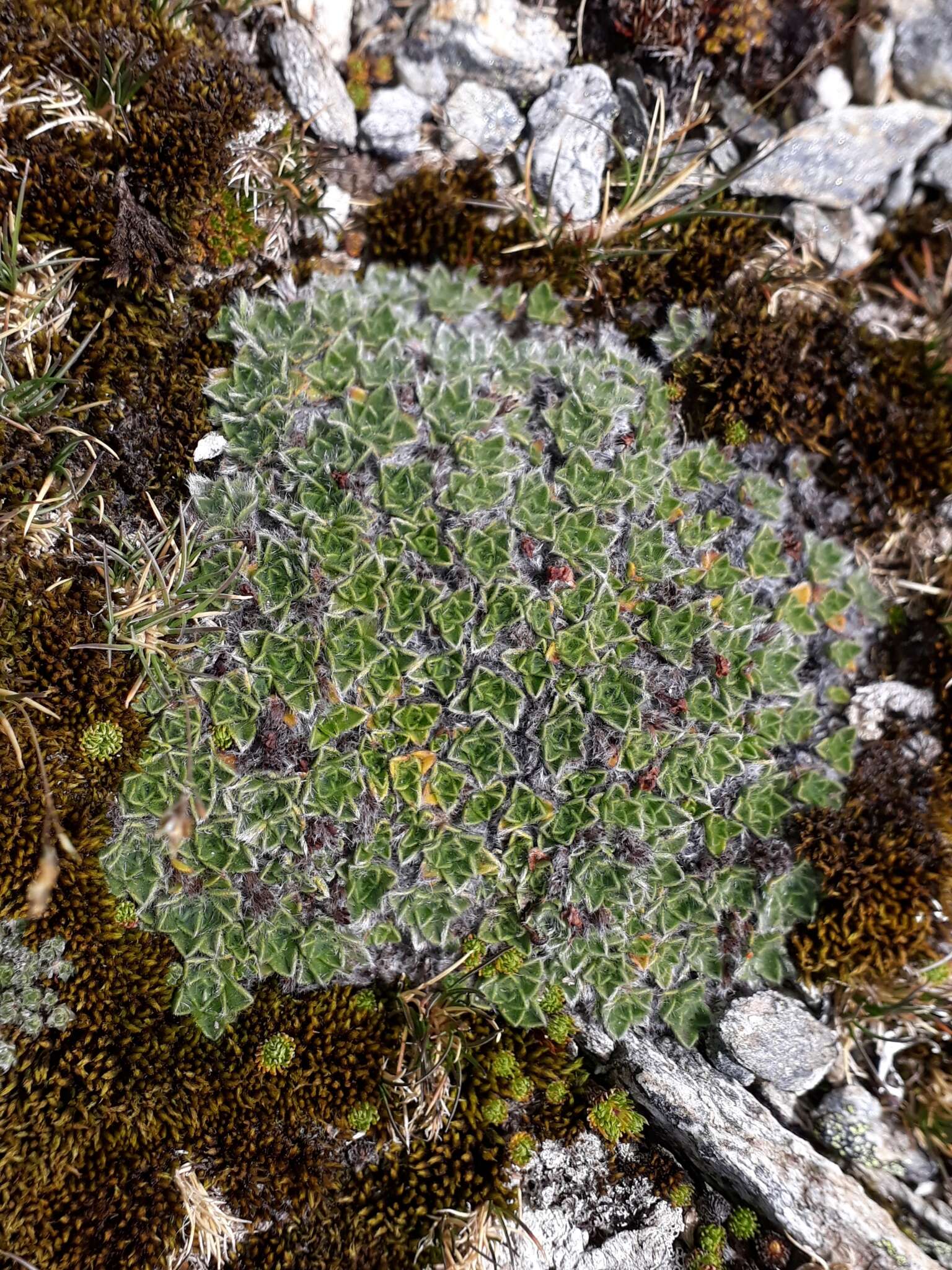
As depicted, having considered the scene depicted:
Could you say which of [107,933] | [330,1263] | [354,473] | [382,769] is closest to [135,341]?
[354,473]

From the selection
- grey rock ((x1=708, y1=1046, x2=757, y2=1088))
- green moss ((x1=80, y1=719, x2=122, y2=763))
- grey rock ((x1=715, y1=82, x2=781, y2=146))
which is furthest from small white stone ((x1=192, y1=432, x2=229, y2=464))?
grey rock ((x1=708, y1=1046, x2=757, y2=1088))

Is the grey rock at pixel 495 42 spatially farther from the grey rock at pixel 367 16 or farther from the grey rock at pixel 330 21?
the grey rock at pixel 330 21

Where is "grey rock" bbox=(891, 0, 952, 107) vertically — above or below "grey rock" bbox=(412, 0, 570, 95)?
above

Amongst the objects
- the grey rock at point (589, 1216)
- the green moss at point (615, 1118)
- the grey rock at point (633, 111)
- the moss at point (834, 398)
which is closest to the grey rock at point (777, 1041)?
the green moss at point (615, 1118)

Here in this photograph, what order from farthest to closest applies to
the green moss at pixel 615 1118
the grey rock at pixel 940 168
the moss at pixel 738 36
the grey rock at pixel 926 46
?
the grey rock at pixel 940 168, the grey rock at pixel 926 46, the moss at pixel 738 36, the green moss at pixel 615 1118

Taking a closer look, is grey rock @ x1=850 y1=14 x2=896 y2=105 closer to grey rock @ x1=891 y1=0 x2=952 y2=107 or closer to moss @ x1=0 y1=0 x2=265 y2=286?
grey rock @ x1=891 y1=0 x2=952 y2=107

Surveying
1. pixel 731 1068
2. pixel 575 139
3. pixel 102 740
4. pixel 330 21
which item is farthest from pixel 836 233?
pixel 102 740
